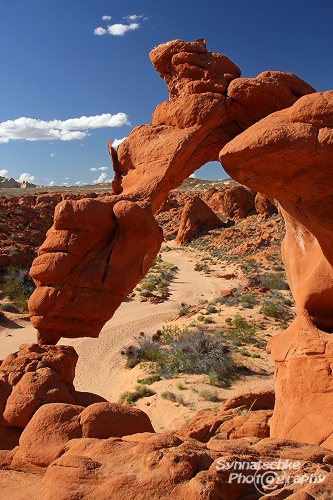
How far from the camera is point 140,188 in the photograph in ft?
25.0

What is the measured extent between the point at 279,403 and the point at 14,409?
385cm

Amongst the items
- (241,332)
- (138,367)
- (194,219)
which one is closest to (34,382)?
(138,367)

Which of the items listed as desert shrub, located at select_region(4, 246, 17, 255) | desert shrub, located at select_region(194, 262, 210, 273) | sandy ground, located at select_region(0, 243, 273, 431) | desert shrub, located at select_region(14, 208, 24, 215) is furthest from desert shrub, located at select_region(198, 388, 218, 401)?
desert shrub, located at select_region(14, 208, 24, 215)

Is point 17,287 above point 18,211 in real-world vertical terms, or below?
below

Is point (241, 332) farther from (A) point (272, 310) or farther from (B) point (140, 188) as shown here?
(B) point (140, 188)

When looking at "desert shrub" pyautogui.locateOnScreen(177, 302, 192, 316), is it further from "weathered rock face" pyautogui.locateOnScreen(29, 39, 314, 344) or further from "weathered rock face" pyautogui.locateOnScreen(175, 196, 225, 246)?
"weathered rock face" pyautogui.locateOnScreen(175, 196, 225, 246)

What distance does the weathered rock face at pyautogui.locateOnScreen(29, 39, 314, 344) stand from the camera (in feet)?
23.0

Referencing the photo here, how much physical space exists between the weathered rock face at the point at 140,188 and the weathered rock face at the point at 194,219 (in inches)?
1268

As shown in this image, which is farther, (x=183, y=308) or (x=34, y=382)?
(x=183, y=308)

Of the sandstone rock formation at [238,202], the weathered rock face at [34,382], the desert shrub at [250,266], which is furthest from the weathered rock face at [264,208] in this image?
the weathered rock face at [34,382]

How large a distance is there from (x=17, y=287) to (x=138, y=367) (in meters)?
9.74

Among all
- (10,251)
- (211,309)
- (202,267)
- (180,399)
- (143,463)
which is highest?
(10,251)

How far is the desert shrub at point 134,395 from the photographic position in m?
11.4

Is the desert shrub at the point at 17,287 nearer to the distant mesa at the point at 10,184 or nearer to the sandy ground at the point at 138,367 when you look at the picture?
the sandy ground at the point at 138,367
